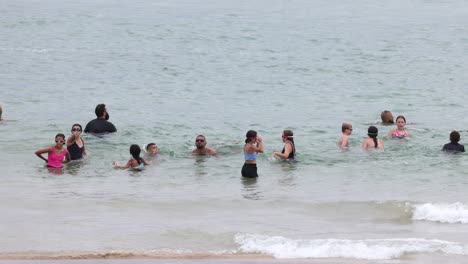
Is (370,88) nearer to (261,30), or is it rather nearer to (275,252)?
(261,30)

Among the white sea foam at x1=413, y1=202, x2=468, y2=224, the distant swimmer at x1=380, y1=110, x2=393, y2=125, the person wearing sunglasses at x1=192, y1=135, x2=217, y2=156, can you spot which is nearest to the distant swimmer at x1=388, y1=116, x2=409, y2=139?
the distant swimmer at x1=380, y1=110, x2=393, y2=125

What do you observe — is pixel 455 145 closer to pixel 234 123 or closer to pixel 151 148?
pixel 234 123

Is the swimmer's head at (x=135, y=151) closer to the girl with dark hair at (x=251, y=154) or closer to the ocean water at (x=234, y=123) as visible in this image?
the ocean water at (x=234, y=123)

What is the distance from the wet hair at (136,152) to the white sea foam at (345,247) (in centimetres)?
720

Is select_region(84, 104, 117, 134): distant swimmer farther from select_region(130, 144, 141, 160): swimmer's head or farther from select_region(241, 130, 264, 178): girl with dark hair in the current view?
select_region(241, 130, 264, 178): girl with dark hair

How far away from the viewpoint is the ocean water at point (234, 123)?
59.7 ft

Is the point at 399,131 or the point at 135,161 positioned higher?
the point at 399,131

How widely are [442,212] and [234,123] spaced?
12.4m

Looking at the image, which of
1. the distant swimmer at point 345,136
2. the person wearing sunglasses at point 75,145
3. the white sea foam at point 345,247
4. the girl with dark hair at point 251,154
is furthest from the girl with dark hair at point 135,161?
the white sea foam at point 345,247

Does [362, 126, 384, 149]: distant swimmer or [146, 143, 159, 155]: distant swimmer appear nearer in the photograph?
[146, 143, 159, 155]: distant swimmer

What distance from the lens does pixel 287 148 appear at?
25.3 m

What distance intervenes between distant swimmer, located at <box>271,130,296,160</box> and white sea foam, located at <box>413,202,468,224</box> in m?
5.30

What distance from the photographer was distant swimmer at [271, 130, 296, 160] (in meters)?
25.1

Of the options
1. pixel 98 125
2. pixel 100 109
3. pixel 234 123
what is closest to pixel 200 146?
pixel 100 109
